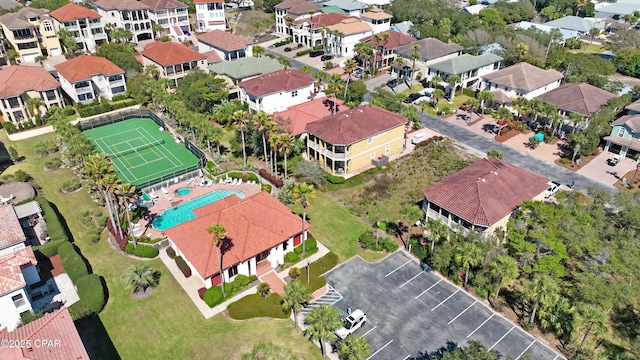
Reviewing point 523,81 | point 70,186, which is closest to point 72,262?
point 70,186

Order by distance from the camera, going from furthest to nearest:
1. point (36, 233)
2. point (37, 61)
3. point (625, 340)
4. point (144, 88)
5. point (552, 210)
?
point (37, 61) < point (144, 88) < point (36, 233) < point (552, 210) < point (625, 340)

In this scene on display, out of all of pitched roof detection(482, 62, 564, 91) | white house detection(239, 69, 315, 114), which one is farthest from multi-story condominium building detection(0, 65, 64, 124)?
pitched roof detection(482, 62, 564, 91)

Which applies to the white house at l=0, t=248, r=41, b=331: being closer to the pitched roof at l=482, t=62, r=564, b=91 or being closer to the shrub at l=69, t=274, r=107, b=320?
the shrub at l=69, t=274, r=107, b=320

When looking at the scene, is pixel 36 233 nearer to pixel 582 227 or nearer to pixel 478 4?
pixel 582 227

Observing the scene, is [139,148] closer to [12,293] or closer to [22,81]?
[22,81]

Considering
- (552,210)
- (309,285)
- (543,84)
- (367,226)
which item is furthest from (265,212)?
(543,84)

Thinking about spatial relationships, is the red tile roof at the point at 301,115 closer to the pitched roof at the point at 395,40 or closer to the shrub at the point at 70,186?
the shrub at the point at 70,186
